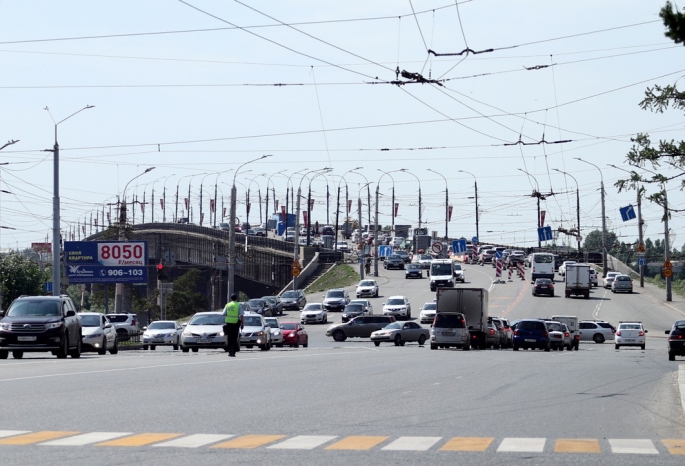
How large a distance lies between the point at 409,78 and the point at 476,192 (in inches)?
A: 3908

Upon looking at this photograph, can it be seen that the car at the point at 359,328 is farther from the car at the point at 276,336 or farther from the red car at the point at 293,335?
the car at the point at 276,336

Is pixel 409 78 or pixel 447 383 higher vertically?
pixel 409 78

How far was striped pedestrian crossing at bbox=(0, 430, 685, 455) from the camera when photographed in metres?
11.3

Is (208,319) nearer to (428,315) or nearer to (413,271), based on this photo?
(428,315)

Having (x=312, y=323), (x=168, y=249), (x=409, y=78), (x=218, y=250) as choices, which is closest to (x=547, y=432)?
(x=409, y=78)

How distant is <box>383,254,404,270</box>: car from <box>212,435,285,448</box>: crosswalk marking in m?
106

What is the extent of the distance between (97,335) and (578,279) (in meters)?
56.5

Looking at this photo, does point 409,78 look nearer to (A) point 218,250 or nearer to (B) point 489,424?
(B) point 489,424

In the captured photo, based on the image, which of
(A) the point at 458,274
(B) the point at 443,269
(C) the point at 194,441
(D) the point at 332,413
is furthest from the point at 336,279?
(C) the point at 194,441

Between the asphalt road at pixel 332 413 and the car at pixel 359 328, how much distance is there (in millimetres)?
31722

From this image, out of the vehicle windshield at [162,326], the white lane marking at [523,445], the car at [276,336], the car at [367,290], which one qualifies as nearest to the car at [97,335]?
the vehicle windshield at [162,326]

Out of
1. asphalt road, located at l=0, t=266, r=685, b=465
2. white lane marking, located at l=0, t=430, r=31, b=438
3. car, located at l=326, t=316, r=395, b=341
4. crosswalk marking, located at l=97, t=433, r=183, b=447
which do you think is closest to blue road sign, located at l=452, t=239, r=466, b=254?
car, located at l=326, t=316, r=395, b=341

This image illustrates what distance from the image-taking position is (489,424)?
13.8 m

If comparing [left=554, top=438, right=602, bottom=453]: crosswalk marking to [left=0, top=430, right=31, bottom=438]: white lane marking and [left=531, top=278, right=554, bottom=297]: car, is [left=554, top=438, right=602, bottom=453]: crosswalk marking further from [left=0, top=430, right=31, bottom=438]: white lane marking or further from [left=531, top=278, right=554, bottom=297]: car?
[left=531, top=278, right=554, bottom=297]: car
